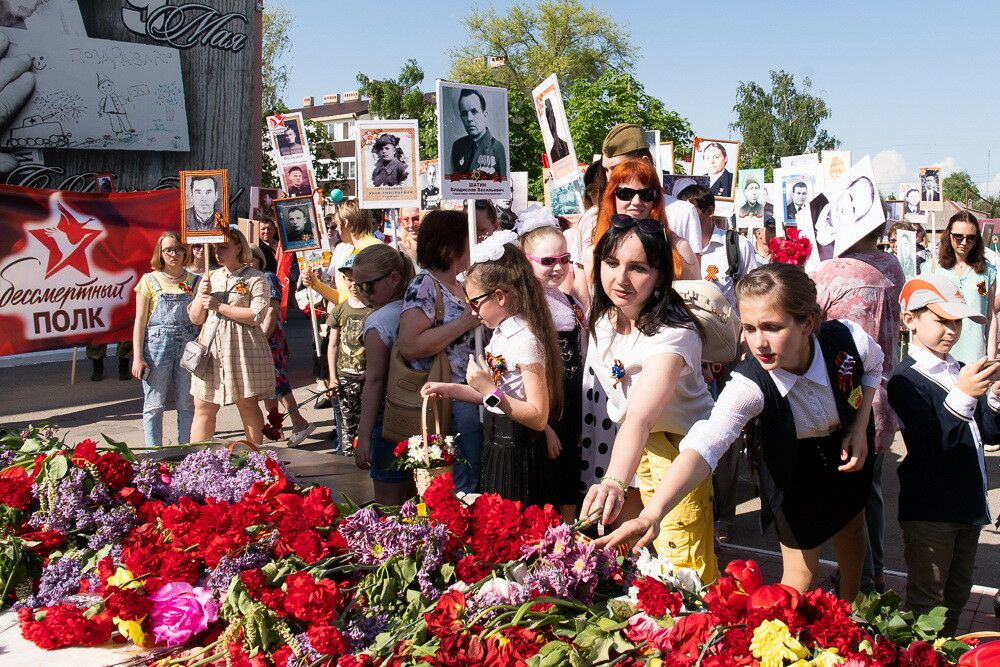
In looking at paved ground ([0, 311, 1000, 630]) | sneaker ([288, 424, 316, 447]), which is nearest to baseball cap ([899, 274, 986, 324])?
paved ground ([0, 311, 1000, 630])

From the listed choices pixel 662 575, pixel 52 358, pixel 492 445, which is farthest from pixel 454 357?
pixel 52 358

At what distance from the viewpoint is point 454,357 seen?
14.3 feet

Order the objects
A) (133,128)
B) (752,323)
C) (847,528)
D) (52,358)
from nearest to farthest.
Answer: (752,323) → (847,528) → (52,358) → (133,128)

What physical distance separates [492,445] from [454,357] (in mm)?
870

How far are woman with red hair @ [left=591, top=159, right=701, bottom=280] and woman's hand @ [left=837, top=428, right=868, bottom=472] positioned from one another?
1.31 metres

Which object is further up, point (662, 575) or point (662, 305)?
point (662, 305)

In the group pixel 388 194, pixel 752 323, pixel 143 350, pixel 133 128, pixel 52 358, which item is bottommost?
pixel 52 358

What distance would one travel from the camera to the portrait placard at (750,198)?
51.1 ft

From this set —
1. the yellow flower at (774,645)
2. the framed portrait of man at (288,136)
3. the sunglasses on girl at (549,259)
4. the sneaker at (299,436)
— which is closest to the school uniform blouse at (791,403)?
the yellow flower at (774,645)

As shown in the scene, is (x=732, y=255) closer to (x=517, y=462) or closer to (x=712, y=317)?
(x=712, y=317)

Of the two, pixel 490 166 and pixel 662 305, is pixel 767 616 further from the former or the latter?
pixel 490 166

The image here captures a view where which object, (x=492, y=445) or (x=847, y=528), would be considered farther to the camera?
(x=492, y=445)

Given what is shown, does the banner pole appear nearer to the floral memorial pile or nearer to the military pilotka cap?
the military pilotka cap

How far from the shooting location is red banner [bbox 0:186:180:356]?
8.20 m
